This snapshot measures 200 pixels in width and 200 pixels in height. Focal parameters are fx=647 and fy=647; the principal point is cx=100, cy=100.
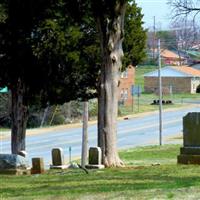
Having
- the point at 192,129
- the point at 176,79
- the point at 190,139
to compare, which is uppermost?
the point at 176,79

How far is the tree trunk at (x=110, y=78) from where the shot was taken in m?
15.0

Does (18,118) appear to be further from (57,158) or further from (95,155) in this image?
(95,155)

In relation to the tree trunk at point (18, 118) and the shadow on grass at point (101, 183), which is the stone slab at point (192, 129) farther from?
the tree trunk at point (18, 118)

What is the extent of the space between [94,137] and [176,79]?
64.5 metres

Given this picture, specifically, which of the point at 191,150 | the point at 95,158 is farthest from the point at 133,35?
the point at 95,158

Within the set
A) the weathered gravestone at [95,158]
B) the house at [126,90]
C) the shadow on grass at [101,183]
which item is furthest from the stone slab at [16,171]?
the house at [126,90]

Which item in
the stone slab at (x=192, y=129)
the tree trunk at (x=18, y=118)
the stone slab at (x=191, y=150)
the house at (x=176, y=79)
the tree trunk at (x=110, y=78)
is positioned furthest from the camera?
the house at (x=176, y=79)

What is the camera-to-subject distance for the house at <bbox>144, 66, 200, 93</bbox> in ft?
347

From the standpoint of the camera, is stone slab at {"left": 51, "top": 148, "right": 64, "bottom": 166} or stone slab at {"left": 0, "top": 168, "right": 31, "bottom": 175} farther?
stone slab at {"left": 51, "top": 148, "right": 64, "bottom": 166}

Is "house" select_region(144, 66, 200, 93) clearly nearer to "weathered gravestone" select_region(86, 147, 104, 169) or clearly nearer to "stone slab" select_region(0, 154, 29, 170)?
"weathered gravestone" select_region(86, 147, 104, 169)

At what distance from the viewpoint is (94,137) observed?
147ft

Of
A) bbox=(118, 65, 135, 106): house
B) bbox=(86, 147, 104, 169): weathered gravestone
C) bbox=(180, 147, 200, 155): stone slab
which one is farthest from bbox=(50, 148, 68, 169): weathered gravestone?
bbox=(118, 65, 135, 106): house

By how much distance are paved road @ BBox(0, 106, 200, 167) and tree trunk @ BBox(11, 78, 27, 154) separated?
10.3 meters

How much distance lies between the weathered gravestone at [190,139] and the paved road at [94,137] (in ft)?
49.1
